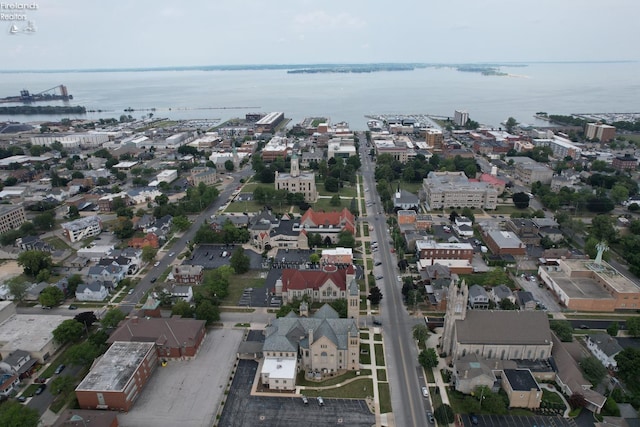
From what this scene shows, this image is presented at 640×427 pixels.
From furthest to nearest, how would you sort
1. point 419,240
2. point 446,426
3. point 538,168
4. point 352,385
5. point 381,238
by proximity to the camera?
point 538,168 → point 381,238 → point 419,240 → point 352,385 → point 446,426

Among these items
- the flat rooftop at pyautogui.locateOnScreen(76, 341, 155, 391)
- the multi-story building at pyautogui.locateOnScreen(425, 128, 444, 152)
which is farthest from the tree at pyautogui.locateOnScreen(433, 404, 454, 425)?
the multi-story building at pyautogui.locateOnScreen(425, 128, 444, 152)

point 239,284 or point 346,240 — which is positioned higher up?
point 346,240

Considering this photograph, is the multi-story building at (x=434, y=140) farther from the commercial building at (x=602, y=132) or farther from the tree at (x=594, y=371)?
the tree at (x=594, y=371)

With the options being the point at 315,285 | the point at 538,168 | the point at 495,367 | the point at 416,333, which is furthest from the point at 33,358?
the point at 538,168

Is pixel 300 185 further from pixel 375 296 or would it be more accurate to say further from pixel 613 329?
pixel 613 329

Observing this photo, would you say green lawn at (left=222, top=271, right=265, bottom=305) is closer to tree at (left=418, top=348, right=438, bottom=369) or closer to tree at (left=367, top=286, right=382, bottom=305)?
tree at (left=367, top=286, right=382, bottom=305)

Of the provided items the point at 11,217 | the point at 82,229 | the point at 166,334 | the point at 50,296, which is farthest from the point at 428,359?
the point at 11,217

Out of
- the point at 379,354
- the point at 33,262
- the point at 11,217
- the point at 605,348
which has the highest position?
the point at 11,217

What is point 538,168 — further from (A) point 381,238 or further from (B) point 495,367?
(B) point 495,367
